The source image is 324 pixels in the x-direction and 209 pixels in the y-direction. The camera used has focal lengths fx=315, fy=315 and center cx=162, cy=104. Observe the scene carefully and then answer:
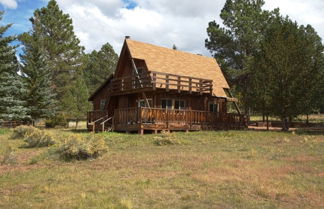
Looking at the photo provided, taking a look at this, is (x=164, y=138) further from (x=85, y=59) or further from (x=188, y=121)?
(x=85, y=59)

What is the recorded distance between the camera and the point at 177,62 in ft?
106

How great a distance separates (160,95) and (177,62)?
5.77 meters

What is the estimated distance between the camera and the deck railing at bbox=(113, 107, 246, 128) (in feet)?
81.6

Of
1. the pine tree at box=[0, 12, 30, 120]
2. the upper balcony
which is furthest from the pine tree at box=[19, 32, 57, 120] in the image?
Answer: the upper balcony

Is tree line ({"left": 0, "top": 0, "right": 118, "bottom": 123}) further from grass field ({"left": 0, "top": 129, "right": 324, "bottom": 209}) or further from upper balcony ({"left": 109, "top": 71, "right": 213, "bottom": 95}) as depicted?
grass field ({"left": 0, "top": 129, "right": 324, "bottom": 209})

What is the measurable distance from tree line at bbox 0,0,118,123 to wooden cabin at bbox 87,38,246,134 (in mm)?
6851

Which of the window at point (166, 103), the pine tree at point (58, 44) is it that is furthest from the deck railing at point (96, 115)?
the pine tree at point (58, 44)

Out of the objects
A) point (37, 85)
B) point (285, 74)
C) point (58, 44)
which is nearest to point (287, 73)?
point (285, 74)

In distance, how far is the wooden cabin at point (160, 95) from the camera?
84.0 feet

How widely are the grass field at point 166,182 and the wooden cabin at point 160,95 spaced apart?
43.6ft

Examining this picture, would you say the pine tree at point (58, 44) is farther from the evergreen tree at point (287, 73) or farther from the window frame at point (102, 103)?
the evergreen tree at point (287, 73)

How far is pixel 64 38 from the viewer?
5425 centimetres

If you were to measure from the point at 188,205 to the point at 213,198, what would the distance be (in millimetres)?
732

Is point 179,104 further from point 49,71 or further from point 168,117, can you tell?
point 49,71
